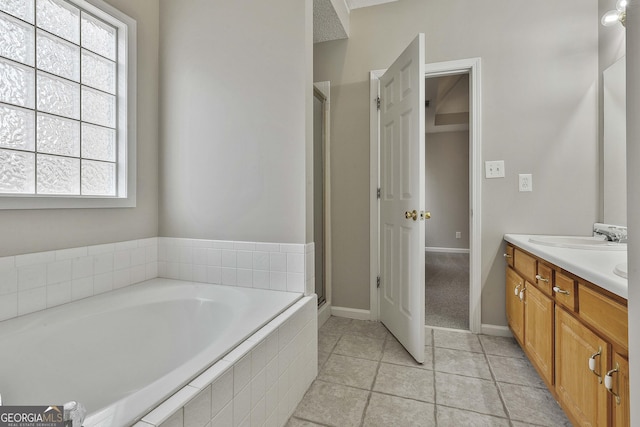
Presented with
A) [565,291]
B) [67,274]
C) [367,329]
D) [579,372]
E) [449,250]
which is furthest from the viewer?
[449,250]

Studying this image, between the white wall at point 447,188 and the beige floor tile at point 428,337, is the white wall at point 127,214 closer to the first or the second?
the beige floor tile at point 428,337

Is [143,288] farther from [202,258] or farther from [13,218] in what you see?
[13,218]

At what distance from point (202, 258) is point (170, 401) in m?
1.17

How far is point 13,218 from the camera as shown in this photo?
1.27 metres

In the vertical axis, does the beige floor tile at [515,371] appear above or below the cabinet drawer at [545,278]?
below

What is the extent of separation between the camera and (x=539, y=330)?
5.28ft

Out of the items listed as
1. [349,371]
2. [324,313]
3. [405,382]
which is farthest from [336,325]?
[405,382]

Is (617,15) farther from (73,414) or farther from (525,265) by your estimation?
(73,414)

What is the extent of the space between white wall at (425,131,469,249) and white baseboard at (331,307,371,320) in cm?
402

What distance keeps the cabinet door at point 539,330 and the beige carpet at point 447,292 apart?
69 centimetres

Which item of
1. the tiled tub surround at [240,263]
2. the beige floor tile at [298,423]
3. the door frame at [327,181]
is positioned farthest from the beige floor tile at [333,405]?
the door frame at [327,181]

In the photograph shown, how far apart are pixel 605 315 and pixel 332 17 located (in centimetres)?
239

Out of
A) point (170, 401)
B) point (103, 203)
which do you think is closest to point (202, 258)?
point (103, 203)

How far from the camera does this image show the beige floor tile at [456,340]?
2113 mm
